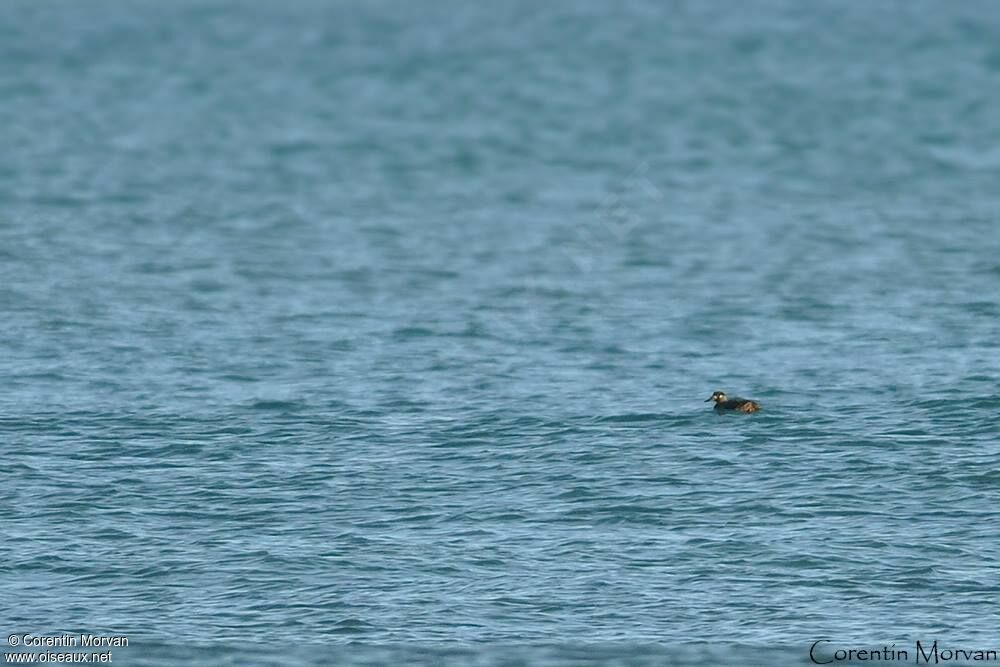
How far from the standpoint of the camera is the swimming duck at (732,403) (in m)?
41.8

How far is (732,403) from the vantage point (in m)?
41.8

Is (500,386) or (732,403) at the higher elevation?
(732,403)

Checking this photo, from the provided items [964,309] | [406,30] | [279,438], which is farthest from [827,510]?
[406,30]

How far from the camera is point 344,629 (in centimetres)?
3175

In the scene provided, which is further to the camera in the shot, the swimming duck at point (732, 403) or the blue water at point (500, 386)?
the swimming duck at point (732, 403)

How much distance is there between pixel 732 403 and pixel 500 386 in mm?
5891

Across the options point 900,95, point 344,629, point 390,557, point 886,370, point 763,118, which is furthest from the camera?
point 900,95

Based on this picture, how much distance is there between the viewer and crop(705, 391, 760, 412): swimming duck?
4181cm

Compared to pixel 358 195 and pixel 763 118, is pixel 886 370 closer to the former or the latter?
pixel 358 195

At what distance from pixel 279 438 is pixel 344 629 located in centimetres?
1016

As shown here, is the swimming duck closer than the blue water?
No

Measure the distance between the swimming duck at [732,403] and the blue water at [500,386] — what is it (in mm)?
288

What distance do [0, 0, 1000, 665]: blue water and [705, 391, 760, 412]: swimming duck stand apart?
288 millimetres

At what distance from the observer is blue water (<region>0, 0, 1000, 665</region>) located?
107ft
